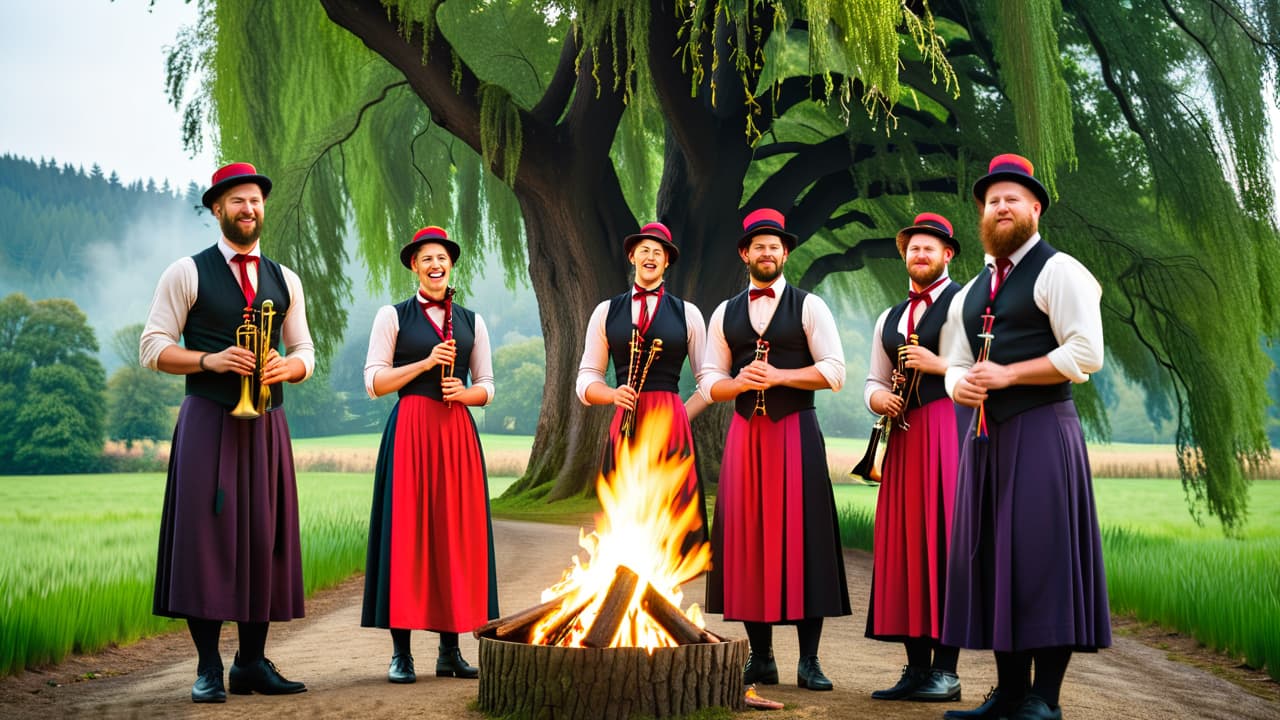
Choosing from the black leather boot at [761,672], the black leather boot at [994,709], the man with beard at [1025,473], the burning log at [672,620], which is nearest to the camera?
the man with beard at [1025,473]

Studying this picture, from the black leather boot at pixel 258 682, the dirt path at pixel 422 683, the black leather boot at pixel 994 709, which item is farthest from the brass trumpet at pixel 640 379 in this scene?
the black leather boot at pixel 994 709

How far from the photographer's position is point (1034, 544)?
3.99 m

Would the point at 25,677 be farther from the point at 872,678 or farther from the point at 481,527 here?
the point at 872,678

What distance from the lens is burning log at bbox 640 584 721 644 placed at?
4.28 metres

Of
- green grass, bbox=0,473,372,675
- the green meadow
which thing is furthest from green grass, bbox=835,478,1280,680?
green grass, bbox=0,473,372,675

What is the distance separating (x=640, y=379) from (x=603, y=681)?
1729 millimetres

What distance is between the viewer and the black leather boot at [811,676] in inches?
192

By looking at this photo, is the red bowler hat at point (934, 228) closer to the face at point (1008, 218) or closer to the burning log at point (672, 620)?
the face at point (1008, 218)

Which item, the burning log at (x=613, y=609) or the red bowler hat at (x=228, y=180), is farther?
the red bowler hat at (x=228, y=180)

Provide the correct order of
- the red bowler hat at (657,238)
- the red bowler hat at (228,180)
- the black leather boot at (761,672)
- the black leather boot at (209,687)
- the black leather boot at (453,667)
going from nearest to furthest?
1. the black leather boot at (209,687)
2. the red bowler hat at (228,180)
3. the black leather boot at (761,672)
4. the black leather boot at (453,667)
5. the red bowler hat at (657,238)

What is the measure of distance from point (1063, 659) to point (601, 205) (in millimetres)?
9625

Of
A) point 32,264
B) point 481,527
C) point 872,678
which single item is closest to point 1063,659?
point 872,678

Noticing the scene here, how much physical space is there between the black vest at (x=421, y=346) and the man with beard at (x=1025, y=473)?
7.46ft

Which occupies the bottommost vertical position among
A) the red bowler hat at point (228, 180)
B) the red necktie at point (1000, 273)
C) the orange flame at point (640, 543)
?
the orange flame at point (640, 543)
